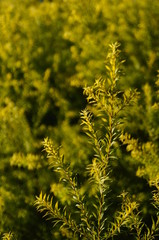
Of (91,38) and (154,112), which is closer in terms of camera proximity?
(154,112)

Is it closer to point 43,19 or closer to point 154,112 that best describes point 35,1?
point 43,19

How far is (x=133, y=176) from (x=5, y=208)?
0.68m

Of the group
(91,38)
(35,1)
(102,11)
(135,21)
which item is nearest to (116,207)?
(91,38)

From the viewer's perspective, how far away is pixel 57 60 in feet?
8.41

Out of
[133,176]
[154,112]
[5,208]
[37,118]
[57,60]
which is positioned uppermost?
[57,60]

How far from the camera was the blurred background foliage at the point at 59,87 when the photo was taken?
1.80 m

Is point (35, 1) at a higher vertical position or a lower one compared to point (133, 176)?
higher

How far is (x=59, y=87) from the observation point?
261cm

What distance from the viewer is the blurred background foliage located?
1.80 metres

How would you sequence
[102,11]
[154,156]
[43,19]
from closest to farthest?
[154,156], [102,11], [43,19]

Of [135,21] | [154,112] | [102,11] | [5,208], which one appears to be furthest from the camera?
[102,11]

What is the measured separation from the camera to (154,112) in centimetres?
184

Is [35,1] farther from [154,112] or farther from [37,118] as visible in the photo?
[154,112]

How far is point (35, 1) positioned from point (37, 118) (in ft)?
6.59
